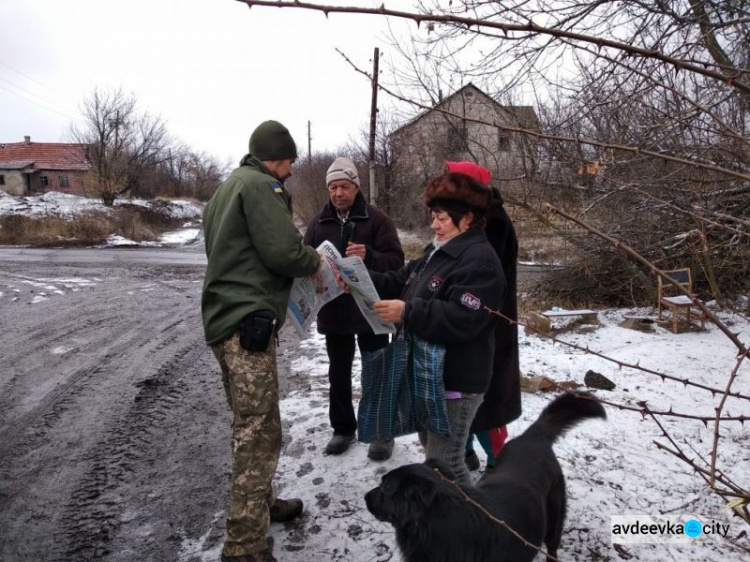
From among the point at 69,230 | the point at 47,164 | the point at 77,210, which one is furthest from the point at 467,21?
the point at 47,164

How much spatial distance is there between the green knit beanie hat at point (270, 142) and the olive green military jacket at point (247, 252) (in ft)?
0.51

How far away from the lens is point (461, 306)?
2.17 m

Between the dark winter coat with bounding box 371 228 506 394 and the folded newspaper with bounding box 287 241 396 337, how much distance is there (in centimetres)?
27

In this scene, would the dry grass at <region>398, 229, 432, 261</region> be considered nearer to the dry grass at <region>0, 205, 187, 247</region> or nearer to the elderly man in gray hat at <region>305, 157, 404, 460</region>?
the elderly man in gray hat at <region>305, 157, 404, 460</region>

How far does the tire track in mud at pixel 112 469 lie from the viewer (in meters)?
2.63

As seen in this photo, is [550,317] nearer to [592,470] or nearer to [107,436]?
[592,470]

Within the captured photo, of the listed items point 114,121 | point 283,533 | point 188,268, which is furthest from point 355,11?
point 114,121

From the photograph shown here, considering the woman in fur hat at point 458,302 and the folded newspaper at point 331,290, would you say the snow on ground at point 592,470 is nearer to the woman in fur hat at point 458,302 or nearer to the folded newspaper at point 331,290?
the woman in fur hat at point 458,302

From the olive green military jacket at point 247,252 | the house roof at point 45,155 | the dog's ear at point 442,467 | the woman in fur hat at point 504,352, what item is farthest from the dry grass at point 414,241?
the house roof at point 45,155

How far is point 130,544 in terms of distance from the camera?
8.57 ft

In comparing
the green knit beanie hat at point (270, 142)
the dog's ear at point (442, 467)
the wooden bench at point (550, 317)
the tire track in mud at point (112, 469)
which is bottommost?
the tire track in mud at point (112, 469)

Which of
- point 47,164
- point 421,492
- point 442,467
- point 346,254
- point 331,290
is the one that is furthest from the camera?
point 47,164

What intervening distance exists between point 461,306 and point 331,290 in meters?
0.91

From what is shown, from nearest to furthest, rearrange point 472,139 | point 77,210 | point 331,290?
point 331,290, point 472,139, point 77,210
